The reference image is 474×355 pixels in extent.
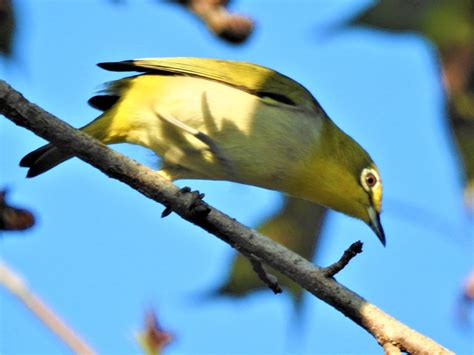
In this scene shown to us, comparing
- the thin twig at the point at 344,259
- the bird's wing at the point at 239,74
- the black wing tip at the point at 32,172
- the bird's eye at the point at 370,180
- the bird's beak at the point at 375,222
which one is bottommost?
the thin twig at the point at 344,259

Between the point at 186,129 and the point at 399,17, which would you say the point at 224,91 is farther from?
the point at 399,17

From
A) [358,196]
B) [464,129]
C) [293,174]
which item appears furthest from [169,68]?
[464,129]

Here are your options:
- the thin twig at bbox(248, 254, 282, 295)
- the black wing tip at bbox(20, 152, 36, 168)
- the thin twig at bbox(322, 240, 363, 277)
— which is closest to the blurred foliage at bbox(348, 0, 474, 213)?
the thin twig at bbox(322, 240, 363, 277)

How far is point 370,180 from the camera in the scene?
5.34 meters

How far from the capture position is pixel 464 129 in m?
3.12

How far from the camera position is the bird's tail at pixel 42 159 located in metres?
4.42

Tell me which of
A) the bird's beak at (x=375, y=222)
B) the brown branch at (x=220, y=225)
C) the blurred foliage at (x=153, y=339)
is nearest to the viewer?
the blurred foliage at (x=153, y=339)

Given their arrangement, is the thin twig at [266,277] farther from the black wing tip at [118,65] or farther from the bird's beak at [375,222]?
the bird's beak at [375,222]

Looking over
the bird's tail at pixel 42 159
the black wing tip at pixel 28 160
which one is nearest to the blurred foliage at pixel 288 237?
the bird's tail at pixel 42 159

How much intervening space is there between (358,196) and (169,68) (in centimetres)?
161

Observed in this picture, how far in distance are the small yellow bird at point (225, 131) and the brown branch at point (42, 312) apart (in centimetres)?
149

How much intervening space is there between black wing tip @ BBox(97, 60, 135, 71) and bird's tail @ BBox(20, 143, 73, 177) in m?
0.58

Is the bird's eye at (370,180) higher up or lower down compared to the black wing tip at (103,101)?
higher up

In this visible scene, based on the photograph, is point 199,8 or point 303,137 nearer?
point 199,8
